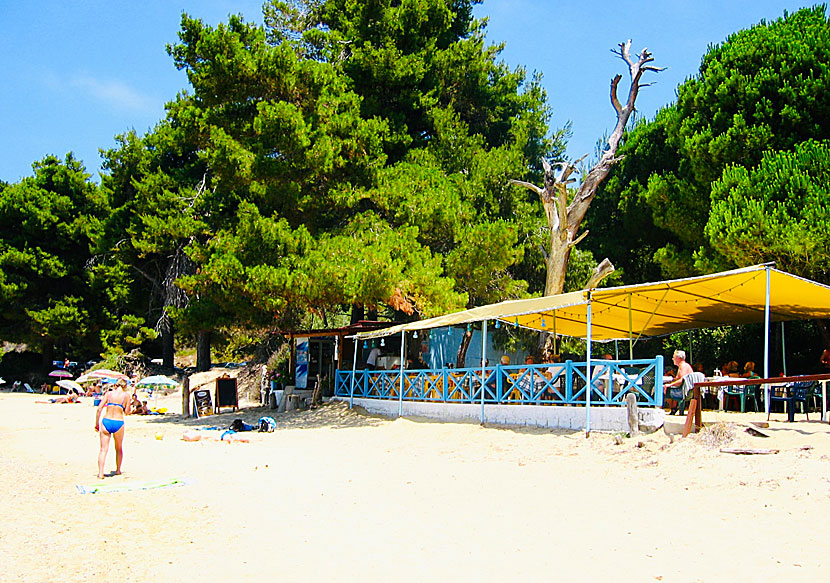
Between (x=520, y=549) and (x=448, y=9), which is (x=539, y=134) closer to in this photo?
(x=448, y=9)

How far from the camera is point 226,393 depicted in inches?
790

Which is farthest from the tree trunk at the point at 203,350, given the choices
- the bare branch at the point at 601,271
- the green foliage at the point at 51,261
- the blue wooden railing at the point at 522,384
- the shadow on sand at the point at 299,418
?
the bare branch at the point at 601,271

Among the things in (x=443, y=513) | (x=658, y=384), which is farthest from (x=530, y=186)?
(x=443, y=513)

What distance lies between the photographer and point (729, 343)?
62.1 feet

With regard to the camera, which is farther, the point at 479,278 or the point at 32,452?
the point at 479,278

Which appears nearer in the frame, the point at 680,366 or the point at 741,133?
the point at 680,366

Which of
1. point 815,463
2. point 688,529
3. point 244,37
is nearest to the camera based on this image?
point 688,529

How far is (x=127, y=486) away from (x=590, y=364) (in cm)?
720

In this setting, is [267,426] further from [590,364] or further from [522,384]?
[590,364]

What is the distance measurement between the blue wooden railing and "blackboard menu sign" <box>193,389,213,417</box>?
3.67m

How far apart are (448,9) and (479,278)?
8.36 m

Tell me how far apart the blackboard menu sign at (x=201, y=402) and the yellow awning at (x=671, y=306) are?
4.89 metres

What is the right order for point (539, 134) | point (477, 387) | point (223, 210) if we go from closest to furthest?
point (477, 387) → point (223, 210) → point (539, 134)

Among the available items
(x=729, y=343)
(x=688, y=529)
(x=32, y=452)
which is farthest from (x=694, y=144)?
(x=32, y=452)
